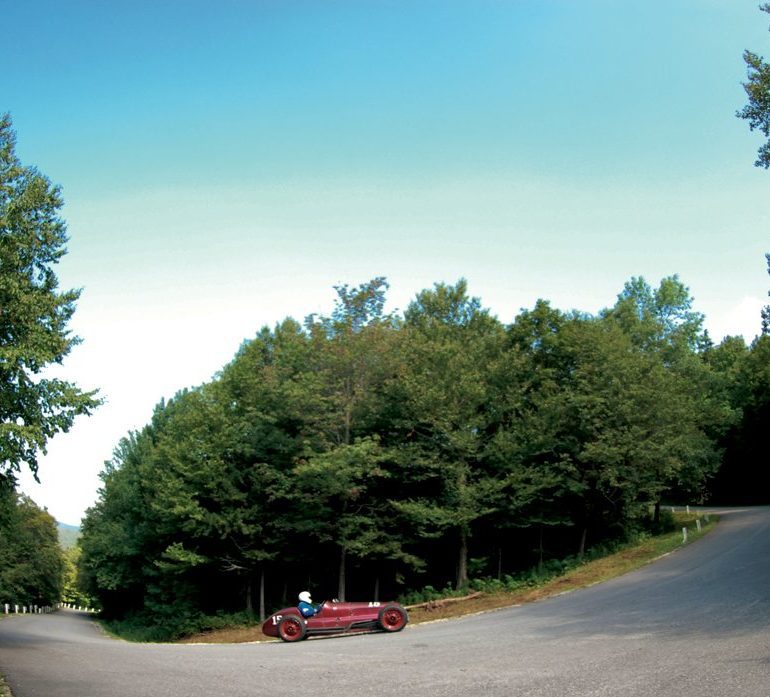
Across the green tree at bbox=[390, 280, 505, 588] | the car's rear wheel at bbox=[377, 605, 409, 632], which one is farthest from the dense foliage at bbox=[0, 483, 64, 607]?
the car's rear wheel at bbox=[377, 605, 409, 632]

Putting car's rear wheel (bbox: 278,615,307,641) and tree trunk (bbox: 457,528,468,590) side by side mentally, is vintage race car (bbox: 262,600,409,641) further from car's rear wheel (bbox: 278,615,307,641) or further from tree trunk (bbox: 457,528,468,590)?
tree trunk (bbox: 457,528,468,590)

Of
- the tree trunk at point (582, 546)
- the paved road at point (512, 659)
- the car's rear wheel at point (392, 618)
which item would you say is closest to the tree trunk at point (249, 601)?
the paved road at point (512, 659)

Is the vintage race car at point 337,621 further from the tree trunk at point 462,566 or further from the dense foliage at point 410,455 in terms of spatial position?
the tree trunk at point 462,566

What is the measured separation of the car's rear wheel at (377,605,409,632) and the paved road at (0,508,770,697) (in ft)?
1.51

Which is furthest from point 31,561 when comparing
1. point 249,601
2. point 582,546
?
point 582,546

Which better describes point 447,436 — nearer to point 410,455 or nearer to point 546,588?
point 410,455

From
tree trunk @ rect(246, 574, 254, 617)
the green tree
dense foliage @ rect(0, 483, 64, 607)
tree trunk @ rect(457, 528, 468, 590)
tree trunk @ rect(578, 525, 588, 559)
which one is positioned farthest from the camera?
dense foliage @ rect(0, 483, 64, 607)

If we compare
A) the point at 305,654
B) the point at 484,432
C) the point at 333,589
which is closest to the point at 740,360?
the point at 484,432

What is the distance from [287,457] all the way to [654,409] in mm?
18292

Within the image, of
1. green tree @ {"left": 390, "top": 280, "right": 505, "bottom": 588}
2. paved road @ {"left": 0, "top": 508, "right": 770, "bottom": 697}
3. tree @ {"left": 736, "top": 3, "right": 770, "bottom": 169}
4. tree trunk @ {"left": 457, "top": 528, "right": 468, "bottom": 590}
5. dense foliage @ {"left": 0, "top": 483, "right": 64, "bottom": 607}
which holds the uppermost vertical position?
tree @ {"left": 736, "top": 3, "right": 770, "bottom": 169}

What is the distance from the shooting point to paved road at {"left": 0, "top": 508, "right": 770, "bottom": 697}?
9.48 meters

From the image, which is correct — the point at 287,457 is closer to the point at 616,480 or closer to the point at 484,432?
the point at 484,432

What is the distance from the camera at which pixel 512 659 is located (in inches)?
476

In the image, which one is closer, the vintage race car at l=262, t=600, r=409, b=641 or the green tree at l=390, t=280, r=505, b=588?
the vintage race car at l=262, t=600, r=409, b=641
